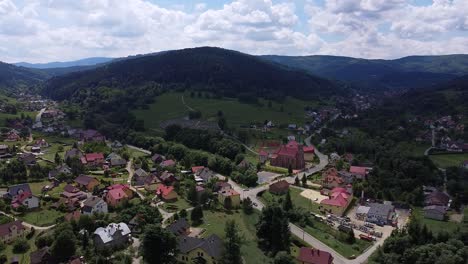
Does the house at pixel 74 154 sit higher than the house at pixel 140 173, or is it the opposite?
the house at pixel 74 154

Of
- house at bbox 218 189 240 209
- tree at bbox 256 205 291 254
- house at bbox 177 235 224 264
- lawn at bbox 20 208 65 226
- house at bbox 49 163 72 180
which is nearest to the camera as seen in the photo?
house at bbox 177 235 224 264

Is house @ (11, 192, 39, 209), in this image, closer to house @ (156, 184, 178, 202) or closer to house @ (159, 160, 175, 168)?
house @ (156, 184, 178, 202)

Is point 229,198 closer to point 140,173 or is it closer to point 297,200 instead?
point 297,200

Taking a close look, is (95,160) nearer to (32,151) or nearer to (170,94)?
(32,151)

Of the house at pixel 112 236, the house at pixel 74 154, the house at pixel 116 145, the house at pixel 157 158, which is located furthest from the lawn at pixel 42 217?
the house at pixel 116 145

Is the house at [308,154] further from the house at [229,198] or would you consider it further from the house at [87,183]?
the house at [87,183]

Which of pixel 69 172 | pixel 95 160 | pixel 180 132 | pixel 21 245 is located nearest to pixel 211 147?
pixel 180 132

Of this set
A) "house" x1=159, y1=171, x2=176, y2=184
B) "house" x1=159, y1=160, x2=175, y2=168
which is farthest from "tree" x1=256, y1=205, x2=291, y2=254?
"house" x1=159, y1=160, x2=175, y2=168

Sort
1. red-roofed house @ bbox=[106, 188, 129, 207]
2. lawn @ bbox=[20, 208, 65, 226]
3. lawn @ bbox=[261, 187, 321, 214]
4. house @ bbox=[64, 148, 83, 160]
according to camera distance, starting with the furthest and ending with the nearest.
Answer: house @ bbox=[64, 148, 83, 160] → lawn @ bbox=[261, 187, 321, 214] → red-roofed house @ bbox=[106, 188, 129, 207] → lawn @ bbox=[20, 208, 65, 226]
